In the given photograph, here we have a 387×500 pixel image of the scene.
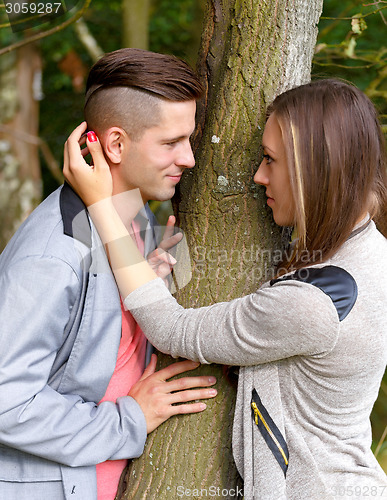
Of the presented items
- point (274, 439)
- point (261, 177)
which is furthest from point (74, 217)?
point (274, 439)

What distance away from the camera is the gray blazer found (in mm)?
1662

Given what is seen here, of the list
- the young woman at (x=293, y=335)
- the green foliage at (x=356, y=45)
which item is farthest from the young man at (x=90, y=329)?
the green foliage at (x=356, y=45)

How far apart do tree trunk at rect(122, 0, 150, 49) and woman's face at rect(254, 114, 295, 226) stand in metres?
4.96

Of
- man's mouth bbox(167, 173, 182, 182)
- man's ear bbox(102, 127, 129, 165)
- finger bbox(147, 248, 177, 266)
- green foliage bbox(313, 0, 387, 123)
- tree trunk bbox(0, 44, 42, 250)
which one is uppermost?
man's ear bbox(102, 127, 129, 165)

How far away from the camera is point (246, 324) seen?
1668 mm

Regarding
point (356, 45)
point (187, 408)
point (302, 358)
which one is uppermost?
point (302, 358)

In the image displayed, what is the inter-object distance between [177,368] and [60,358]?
389 millimetres

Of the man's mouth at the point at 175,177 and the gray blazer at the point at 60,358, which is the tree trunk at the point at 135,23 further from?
the gray blazer at the point at 60,358

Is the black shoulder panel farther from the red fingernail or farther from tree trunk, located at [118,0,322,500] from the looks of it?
the red fingernail

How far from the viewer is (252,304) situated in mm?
1671

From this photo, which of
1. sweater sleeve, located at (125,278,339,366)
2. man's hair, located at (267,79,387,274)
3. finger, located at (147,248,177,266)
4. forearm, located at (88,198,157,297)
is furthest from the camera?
finger, located at (147,248,177,266)

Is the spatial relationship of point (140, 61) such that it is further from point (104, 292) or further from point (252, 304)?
point (252, 304)

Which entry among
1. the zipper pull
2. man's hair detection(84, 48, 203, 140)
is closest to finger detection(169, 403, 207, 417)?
the zipper pull

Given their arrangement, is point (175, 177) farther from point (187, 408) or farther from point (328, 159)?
point (187, 408)
